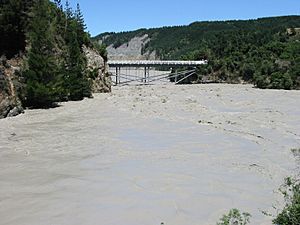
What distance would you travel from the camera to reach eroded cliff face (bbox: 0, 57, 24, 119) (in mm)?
29500

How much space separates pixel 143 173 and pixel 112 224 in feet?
16.1

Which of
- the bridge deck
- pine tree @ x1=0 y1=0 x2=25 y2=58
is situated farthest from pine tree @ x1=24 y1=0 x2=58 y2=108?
the bridge deck

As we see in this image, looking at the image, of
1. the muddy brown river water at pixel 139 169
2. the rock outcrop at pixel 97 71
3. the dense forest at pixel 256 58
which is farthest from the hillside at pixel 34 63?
the dense forest at pixel 256 58

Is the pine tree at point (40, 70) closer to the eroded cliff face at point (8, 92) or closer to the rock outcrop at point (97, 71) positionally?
the eroded cliff face at point (8, 92)

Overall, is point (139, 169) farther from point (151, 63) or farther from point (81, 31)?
point (151, 63)

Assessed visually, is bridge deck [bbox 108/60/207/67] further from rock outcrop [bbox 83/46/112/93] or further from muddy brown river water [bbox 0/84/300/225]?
muddy brown river water [bbox 0/84/300/225]

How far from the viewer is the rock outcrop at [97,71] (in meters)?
53.2

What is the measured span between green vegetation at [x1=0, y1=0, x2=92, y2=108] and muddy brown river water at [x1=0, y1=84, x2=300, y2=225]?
5.13 m

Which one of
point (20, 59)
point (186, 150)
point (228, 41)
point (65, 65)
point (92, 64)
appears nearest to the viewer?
point (186, 150)

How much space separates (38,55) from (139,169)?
21.6 meters

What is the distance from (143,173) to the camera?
1564 cm

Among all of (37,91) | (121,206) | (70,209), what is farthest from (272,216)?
(37,91)

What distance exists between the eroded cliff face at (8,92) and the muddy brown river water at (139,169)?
3.18 feet

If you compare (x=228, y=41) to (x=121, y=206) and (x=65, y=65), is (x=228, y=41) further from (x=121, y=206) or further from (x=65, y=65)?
(x=121, y=206)
